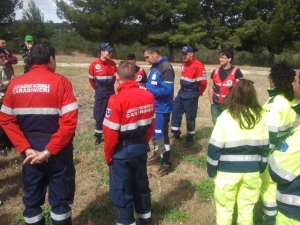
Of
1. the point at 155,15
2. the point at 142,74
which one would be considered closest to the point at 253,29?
the point at 155,15

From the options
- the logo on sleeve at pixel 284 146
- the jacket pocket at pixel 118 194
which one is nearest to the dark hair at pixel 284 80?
the logo on sleeve at pixel 284 146

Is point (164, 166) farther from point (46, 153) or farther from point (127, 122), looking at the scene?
point (46, 153)

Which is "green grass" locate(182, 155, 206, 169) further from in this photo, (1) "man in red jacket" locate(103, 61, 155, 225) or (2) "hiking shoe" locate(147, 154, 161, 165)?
(1) "man in red jacket" locate(103, 61, 155, 225)

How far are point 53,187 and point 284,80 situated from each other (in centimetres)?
279

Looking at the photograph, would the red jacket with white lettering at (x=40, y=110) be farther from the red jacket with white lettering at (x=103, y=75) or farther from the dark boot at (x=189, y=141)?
the dark boot at (x=189, y=141)

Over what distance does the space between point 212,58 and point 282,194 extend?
35989mm

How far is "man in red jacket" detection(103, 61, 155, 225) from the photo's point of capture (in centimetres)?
353

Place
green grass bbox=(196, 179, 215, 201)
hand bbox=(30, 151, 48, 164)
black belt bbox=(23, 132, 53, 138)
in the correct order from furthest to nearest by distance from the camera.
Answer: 1. green grass bbox=(196, 179, 215, 201)
2. black belt bbox=(23, 132, 53, 138)
3. hand bbox=(30, 151, 48, 164)

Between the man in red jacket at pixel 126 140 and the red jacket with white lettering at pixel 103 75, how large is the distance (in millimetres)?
3358

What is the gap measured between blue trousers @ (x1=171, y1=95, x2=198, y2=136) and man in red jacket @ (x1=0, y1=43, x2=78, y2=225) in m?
3.81

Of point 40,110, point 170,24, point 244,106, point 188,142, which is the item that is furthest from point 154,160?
point 170,24

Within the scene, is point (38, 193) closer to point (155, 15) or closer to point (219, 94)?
point (219, 94)

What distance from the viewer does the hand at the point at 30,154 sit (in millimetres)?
3334

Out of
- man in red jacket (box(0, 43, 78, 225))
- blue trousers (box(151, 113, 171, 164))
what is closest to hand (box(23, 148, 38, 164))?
man in red jacket (box(0, 43, 78, 225))
